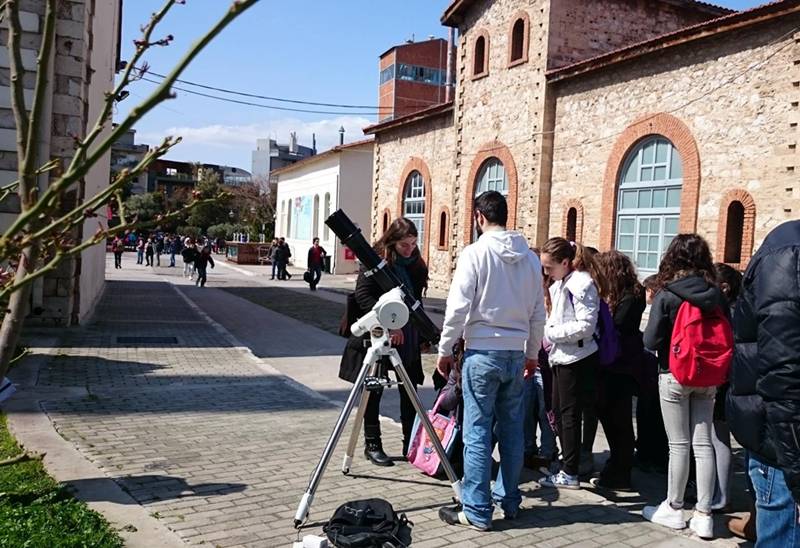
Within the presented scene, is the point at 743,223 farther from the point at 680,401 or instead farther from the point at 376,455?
the point at 376,455

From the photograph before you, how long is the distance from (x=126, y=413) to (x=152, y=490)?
91.7 inches

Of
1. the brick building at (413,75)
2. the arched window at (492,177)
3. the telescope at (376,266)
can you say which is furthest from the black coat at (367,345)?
the brick building at (413,75)

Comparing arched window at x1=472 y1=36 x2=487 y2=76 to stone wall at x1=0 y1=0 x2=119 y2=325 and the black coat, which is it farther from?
the black coat

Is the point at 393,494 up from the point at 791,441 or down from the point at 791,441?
down

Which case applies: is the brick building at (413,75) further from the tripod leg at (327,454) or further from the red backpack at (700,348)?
the red backpack at (700,348)

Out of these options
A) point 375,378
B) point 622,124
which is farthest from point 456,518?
point 622,124

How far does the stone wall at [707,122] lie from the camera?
12.8 meters

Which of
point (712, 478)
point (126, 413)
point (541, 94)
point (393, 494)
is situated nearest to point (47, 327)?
point (126, 413)

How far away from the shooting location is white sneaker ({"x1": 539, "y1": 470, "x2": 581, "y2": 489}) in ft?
16.8

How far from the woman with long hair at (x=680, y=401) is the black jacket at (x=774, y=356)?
1692mm

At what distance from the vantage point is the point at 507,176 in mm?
20828

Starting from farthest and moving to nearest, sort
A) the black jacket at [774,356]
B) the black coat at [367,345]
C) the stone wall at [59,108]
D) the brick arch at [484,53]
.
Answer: the brick arch at [484,53]
the stone wall at [59,108]
the black coat at [367,345]
the black jacket at [774,356]

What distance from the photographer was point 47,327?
39.1 ft

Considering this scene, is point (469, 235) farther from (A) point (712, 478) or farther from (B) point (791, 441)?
(B) point (791, 441)
